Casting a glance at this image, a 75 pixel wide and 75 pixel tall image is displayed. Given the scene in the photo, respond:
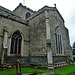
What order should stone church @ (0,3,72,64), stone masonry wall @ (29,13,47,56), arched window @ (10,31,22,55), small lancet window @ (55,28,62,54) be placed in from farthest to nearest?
small lancet window @ (55,28,62,54) → arched window @ (10,31,22,55) → stone masonry wall @ (29,13,47,56) → stone church @ (0,3,72,64)

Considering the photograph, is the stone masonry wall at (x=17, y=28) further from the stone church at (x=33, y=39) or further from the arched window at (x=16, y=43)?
the arched window at (x=16, y=43)

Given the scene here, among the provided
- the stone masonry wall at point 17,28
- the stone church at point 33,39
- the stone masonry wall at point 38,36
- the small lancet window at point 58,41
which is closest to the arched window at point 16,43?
the stone church at point 33,39

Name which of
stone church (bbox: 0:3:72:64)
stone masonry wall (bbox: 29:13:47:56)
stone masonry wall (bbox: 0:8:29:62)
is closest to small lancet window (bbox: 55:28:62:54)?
stone church (bbox: 0:3:72:64)

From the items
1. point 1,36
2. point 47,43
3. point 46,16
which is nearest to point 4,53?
point 1,36

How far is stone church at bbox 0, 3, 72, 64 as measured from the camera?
35.1ft

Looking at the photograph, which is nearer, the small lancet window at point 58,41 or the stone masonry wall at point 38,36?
the stone masonry wall at point 38,36

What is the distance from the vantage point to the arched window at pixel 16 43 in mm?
12127

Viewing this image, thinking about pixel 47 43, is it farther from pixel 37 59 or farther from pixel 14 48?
pixel 14 48

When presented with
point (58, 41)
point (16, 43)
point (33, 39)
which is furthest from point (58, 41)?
point (16, 43)

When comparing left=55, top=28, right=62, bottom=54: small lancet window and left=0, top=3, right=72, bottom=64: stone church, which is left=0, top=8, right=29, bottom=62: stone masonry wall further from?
left=55, top=28, right=62, bottom=54: small lancet window

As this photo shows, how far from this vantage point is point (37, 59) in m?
11.7

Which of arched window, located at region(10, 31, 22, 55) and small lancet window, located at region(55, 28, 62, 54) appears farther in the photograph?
small lancet window, located at region(55, 28, 62, 54)

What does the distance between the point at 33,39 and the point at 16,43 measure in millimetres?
3270

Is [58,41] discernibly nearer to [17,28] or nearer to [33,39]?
[33,39]
